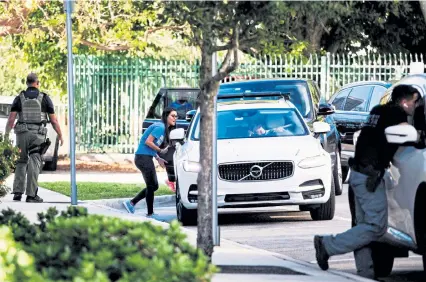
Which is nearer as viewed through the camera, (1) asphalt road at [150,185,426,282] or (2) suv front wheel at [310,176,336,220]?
(1) asphalt road at [150,185,426,282]

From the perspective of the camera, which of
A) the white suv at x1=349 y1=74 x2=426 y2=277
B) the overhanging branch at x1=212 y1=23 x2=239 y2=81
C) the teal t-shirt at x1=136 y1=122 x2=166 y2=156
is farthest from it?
the teal t-shirt at x1=136 y1=122 x2=166 y2=156

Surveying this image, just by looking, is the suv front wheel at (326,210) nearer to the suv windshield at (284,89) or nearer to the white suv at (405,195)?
the suv windshield at (284,89)

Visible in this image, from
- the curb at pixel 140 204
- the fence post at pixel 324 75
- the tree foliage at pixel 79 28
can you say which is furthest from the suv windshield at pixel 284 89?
the fence post at pixel 324 75

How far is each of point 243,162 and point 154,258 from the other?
1097 cm

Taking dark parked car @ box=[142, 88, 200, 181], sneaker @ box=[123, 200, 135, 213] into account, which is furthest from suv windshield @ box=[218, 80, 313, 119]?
dark parked car @ box=[142, 88, 200, 181]

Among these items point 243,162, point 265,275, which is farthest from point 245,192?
point 265,275

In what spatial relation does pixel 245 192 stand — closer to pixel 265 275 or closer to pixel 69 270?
pixel 265 275

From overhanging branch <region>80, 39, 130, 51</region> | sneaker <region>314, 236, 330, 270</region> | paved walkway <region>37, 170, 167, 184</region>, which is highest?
overhanging branch <region>80, 39, 130, 51</region>

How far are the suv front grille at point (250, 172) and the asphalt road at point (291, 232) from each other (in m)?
0.64

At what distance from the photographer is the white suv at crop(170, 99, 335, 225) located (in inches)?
680

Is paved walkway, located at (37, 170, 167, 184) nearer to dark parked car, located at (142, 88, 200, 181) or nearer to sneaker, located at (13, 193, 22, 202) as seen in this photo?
dark parked car, located at (142, 88, 200, 181)

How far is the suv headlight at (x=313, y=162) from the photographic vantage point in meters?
17.4

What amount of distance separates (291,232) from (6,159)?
3.92 meters

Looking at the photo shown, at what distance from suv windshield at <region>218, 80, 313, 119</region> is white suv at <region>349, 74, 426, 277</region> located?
9.65 metres
